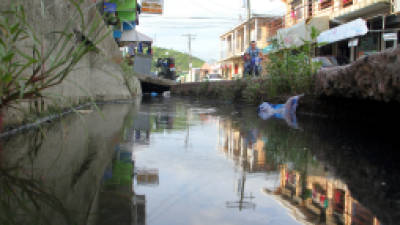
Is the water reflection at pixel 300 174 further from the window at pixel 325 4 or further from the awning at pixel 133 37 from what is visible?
the window at pixel 325 4

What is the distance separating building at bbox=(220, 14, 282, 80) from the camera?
1452 inches

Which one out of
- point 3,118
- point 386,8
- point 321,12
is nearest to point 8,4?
point 3,118

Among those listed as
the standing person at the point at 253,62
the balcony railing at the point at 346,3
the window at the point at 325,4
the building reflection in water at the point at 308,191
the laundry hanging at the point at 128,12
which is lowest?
the building reflection in water at the point at 308,191

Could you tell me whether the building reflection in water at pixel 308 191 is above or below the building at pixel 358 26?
below

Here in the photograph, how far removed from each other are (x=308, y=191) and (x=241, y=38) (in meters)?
43.2

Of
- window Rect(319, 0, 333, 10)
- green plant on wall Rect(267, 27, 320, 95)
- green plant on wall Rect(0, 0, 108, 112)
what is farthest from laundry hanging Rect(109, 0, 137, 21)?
green plant on wall Rect(0, 0, 108, 112)

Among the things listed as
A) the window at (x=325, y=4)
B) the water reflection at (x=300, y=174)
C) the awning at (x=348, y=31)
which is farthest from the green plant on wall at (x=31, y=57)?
the window at (x=325, y=4)

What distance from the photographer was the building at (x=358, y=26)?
15062 millimetres

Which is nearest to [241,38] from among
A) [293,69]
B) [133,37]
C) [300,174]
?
[133,37]

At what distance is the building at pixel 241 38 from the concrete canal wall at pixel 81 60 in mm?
22068

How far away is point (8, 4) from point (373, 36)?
56.8 feet

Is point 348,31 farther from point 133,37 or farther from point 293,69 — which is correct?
point 133,37

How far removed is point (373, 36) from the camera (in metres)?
17.1

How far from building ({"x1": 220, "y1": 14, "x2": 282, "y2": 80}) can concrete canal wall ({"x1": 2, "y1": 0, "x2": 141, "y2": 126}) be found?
22.1 m
